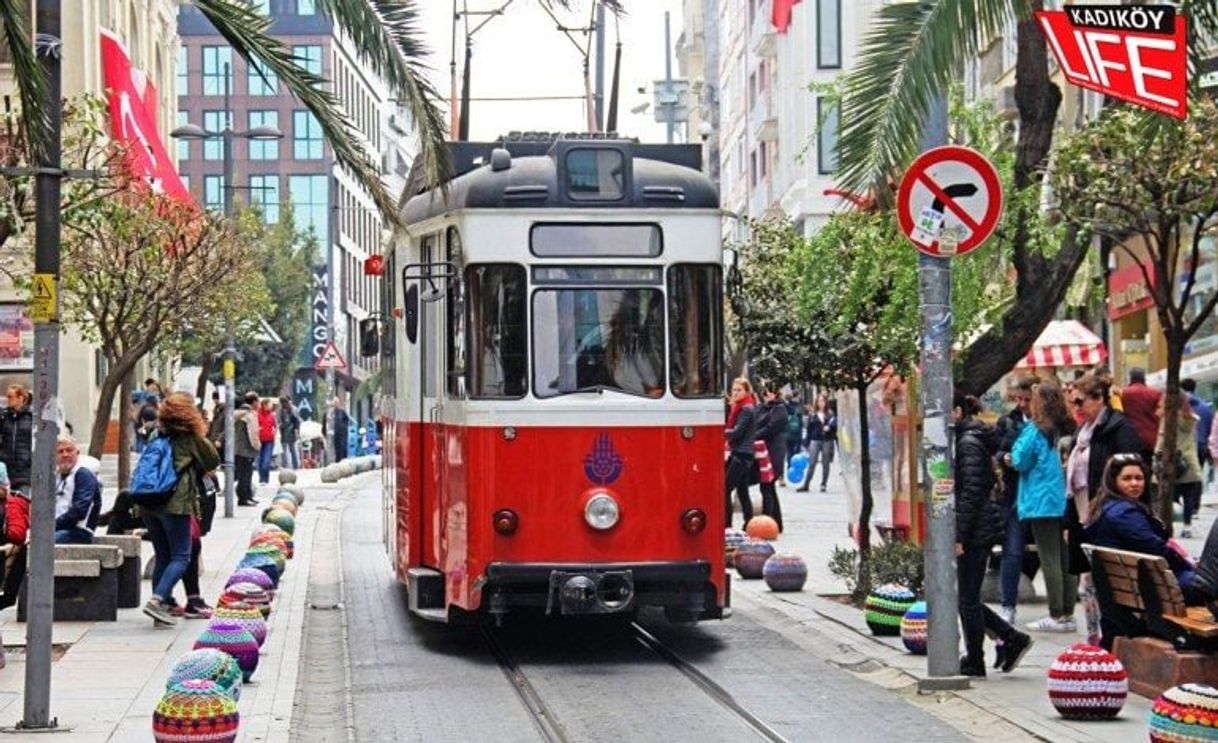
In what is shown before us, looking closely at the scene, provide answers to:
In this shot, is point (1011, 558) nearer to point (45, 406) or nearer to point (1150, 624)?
point (1150, 624)

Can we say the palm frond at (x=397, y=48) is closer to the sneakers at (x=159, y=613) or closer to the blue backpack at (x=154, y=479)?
the blue backpack at (x=154, y=479)

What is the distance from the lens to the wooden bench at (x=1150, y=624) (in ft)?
40.2

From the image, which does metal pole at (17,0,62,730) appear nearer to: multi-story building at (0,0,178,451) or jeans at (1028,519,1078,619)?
jeans at (1028,519,1078,619)

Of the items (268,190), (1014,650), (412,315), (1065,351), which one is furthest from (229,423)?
(268,190)

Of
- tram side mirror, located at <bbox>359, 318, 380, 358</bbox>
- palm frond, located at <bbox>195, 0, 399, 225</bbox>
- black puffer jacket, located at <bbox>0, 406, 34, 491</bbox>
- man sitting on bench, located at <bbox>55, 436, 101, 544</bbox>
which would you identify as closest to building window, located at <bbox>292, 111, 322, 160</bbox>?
black puffer jacket, located at <bbox>0, 406, 34, 491</bbox>

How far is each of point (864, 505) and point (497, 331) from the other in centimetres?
493

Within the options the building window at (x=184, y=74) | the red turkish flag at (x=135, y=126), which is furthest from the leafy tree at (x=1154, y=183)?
the building window at (x=184, y=74)

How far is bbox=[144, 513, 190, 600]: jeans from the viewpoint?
17359 millimetres

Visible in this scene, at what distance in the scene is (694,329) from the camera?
1552cm

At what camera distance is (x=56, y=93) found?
11.8 m

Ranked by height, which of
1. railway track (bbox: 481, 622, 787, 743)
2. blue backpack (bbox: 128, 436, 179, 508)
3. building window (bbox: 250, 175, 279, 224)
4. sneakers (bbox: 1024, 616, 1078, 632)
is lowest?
railway track (bbox: 481, 622, 787, 743)

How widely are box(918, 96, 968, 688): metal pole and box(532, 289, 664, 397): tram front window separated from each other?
217 cm

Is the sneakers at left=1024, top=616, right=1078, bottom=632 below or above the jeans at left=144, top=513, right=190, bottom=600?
below

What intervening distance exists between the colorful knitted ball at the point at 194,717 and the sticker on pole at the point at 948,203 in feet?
17.1
